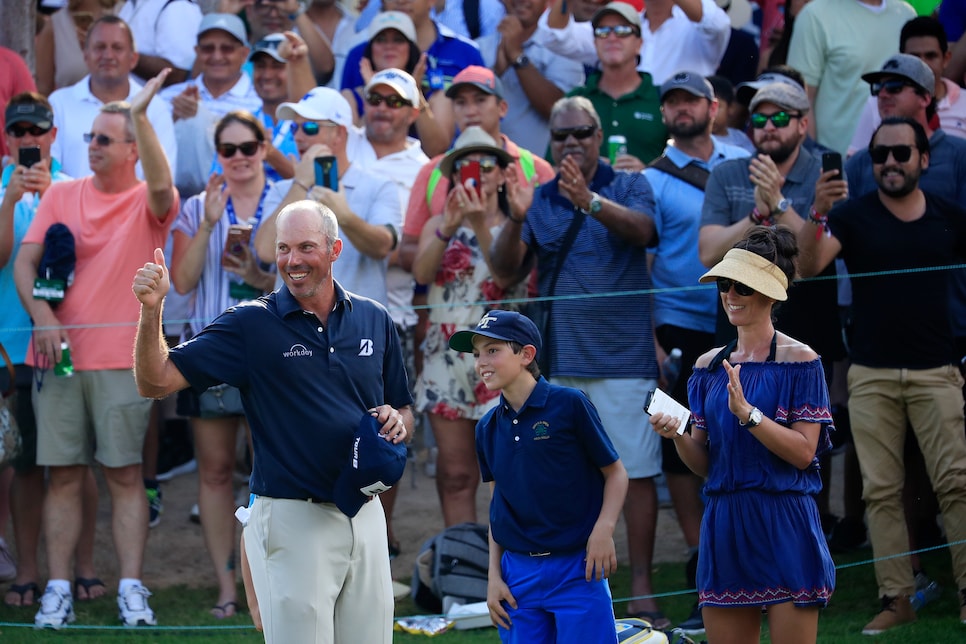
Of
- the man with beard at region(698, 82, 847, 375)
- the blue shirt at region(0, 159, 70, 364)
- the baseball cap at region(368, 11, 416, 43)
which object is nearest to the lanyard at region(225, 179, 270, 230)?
the blue shirt at region(0, 159, 70, 364)

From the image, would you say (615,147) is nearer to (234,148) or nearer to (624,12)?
(624,12)

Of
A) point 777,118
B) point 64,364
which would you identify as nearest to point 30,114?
point 64,364

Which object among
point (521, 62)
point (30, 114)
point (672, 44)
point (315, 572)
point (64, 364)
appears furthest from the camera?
point (672, 44)

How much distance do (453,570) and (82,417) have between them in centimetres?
231

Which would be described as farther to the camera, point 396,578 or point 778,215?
point 396,578

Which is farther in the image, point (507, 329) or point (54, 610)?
point (54, 610)

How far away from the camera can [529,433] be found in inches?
213

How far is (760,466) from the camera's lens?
17.0 feet

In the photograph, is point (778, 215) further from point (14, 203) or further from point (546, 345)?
point (14, 203)

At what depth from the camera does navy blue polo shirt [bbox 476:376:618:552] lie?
5336 millimetres

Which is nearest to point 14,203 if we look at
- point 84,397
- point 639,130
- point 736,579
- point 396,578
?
point 84,397

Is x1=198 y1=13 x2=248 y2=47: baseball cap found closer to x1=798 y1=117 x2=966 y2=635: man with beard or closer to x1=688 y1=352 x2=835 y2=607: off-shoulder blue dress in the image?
x1=798 y1=117 x2=966 y2=635: man with beard

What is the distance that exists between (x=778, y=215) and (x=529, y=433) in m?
2.33

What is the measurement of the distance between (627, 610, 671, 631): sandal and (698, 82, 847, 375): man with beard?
57.8 inches
